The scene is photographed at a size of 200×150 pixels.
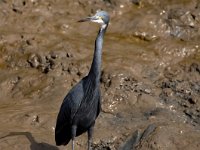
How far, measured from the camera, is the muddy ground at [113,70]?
8609mm

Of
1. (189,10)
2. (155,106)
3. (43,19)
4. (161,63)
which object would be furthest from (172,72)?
(43,19)

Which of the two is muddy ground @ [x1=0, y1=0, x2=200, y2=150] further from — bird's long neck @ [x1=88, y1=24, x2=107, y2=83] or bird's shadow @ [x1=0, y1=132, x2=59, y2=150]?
bird's long neck @ [x1=88, y1=24, x2=107, y2=83]

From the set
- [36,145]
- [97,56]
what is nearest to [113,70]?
[36,145]

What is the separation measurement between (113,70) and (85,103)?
2.34 metres

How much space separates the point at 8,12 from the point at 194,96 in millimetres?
4080

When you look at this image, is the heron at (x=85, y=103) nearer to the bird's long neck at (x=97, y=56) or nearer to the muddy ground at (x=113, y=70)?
the bird's long neck at (x=97, y=56)

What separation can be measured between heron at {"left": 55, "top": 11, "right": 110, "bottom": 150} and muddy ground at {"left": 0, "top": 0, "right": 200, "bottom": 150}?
21.5 inches

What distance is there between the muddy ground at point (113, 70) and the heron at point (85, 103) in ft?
1.80

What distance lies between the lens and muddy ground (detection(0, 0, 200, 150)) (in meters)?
8.61

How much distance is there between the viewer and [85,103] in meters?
7.77

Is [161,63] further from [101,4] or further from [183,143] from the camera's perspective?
[183,143]

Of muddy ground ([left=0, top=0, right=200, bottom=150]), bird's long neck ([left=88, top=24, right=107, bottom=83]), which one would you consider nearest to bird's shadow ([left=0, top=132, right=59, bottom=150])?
muddy ground ([left=0, top=0, right=200, bottom=150])

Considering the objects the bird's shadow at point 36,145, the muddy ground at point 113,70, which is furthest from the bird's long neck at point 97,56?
the bird's shadow at point 36,145

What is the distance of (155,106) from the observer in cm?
947
